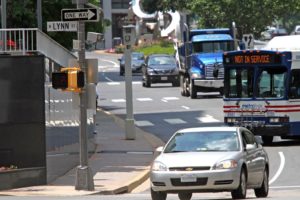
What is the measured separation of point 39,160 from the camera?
23.3 metres

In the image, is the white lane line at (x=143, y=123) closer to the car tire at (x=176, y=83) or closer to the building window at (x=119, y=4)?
the car tire at (x=176, y=83)

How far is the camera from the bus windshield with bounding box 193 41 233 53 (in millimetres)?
52719

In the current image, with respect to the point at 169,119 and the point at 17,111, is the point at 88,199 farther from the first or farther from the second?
the point at 169,119

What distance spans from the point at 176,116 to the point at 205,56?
8963mm

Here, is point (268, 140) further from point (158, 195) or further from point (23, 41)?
point (158, 195)

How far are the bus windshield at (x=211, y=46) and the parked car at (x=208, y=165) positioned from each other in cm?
3306

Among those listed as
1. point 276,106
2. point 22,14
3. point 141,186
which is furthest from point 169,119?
point 141,186

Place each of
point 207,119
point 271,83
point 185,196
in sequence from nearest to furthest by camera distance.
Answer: point 185,196 → point 271,83 → point 207,119

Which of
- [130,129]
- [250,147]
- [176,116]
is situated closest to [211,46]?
[176,116]

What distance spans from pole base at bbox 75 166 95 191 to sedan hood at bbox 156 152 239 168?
340 centimetres

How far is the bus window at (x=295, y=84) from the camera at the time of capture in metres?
31.3

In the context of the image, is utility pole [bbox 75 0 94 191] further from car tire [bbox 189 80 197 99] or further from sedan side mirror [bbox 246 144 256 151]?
car tire [bbox 189 80 197 99]

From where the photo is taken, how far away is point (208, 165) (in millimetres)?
17984

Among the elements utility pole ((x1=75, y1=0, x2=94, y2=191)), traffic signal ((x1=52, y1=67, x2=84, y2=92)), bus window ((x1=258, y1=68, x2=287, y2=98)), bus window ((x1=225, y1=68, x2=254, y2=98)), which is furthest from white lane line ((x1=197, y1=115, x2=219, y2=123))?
traffic signal ((x1=52, y1=67, x2=84, y2=92))
